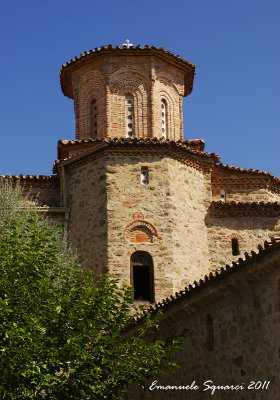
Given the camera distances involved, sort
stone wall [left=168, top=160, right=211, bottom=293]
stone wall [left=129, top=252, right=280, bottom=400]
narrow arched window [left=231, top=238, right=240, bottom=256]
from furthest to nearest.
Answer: narrow arched window [left=231, top=238, right=240, bottom=256] → stone wall [left=168, top=160, right=211, bottom=293] → stone wall [left=129, top=252, right=280, bottom=400]

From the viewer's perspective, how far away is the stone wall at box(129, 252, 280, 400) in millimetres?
12023

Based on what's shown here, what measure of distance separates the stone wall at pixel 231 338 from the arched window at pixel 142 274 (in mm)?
3154

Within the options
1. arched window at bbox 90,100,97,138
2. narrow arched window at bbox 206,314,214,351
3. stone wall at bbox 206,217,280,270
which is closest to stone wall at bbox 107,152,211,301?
stone wall at bbox 206,217,280,270

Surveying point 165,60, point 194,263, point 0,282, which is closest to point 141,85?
point 165,60

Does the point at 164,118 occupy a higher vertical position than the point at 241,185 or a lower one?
higher

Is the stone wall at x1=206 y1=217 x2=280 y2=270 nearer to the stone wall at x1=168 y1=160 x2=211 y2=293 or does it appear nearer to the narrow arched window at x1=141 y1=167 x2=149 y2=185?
the stone wall at x1=168 y1=160 x2=211 y2=293

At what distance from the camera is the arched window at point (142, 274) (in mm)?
18531

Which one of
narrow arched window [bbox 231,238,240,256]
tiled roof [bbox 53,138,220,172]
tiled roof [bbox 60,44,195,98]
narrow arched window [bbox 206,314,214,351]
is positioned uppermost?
tiled roof [bbox 60,44,195,98]

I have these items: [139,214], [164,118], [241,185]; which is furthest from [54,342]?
[164,118]

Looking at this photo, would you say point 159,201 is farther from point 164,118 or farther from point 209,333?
point 209,333

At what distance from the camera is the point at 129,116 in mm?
21969

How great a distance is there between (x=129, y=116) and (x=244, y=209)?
4.81 m

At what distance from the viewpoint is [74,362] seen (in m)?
11.7

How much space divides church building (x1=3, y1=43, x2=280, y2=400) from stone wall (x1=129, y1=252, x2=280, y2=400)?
4 cm
